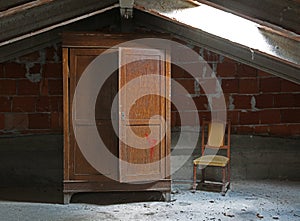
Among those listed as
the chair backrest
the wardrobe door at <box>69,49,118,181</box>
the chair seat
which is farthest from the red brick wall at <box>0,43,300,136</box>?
the wardrobe door at <box>69,49,118,181</box>

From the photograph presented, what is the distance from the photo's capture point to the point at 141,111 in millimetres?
4172

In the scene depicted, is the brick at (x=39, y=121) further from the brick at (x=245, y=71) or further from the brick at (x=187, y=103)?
the brick at (x=245, y=71)

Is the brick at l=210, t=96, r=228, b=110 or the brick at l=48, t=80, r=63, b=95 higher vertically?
the brick at l=48, t=80, r=63, b=95

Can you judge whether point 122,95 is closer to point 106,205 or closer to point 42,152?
point 106,205

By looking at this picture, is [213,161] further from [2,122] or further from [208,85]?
[2,122]

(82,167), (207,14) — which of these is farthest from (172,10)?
(82,167)

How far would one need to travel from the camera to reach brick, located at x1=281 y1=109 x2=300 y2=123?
17.2 ft

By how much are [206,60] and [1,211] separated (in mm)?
2858

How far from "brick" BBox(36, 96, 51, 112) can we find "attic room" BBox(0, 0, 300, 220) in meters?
0.01

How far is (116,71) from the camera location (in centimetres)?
427

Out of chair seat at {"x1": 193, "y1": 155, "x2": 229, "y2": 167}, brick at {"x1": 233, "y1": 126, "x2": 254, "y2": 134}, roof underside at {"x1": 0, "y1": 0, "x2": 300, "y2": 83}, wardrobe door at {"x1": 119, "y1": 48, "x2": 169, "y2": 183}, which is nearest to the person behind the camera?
roof underside at {"x1": 0, "y1": 0, "x2": 300, "y2": 83}

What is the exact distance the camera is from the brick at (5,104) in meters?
4.93

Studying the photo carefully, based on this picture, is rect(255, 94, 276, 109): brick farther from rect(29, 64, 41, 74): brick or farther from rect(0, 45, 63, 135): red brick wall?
rect(29, 64, 41, 74): brick

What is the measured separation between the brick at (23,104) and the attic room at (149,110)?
0.01 metres
